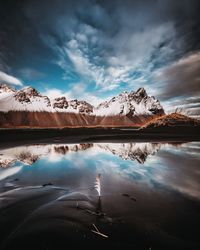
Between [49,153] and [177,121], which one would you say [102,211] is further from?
[177,121]

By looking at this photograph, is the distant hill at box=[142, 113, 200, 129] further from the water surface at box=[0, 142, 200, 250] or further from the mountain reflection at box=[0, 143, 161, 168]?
the water surface at box=[0, 142, 200, 250]

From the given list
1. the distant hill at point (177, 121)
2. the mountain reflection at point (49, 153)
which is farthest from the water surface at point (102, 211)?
the distant hill at point (177, 121)

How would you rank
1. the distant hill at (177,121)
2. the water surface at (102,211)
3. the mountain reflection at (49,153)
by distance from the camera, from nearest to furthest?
the water surface at (102,211) < the mountain reflection at (49,153) < the distant hill at (177,121)

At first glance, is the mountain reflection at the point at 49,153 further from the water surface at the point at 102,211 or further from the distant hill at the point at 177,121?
the distant hill at the point at 177,121

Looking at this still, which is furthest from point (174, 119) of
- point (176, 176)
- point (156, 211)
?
point (156, 211)

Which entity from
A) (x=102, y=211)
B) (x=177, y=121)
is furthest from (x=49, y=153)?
(x=177, y=121)

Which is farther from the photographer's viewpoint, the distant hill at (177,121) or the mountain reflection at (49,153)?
the distant hill at (177,121)

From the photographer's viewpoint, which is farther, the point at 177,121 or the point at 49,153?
the point at 177,121

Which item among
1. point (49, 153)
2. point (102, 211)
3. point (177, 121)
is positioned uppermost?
point (177, 121)

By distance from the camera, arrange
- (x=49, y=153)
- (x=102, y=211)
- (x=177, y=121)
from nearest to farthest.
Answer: (x=102, y=211) < (x=49, y=153) < (x=177, y=121)

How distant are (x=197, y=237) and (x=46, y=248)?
3472mm

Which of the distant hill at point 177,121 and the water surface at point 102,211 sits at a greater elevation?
the distant hill at point 177,121

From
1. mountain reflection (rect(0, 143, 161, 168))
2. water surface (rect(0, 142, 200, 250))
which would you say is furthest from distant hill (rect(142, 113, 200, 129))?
water surface (rect(0, 142, 200, 250))

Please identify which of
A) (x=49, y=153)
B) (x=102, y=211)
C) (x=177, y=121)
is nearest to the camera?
(x=102, y=211)
